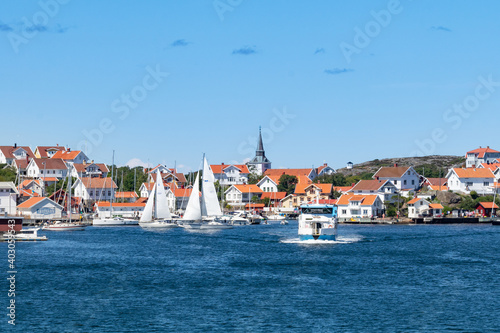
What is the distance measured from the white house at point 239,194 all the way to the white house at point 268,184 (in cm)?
517

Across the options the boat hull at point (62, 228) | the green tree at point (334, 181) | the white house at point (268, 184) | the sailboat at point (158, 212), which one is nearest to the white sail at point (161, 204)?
the sailboat at point (158, 212)

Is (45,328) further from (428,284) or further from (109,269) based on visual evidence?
(428,284)

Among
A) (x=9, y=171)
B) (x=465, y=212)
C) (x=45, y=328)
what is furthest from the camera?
(x=9, y=171)

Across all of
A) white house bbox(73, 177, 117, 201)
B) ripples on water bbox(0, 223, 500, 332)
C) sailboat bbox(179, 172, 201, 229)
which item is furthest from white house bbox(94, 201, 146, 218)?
ripples on water bbox(0, 223, 500, 332)

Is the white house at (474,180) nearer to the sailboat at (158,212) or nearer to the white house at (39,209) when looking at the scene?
the sailboat at (158,212)

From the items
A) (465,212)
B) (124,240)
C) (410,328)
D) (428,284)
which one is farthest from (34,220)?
(410,328)

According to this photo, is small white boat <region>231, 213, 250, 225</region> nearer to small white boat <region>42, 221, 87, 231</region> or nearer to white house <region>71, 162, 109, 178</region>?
small white boat <region>42, 221, 87, 231</region>

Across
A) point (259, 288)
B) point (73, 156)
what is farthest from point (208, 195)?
point (73, 156)

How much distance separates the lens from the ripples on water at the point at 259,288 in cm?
→ 3678

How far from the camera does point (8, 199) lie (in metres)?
129

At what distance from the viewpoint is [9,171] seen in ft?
582

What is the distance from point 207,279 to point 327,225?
92.8 ft

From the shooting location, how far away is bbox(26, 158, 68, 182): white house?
589ft

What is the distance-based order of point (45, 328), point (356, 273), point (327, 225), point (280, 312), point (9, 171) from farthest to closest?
point (9, 171)
point (327, 225)
point (356, 273)
point (280, 312)
point (45, 328)
